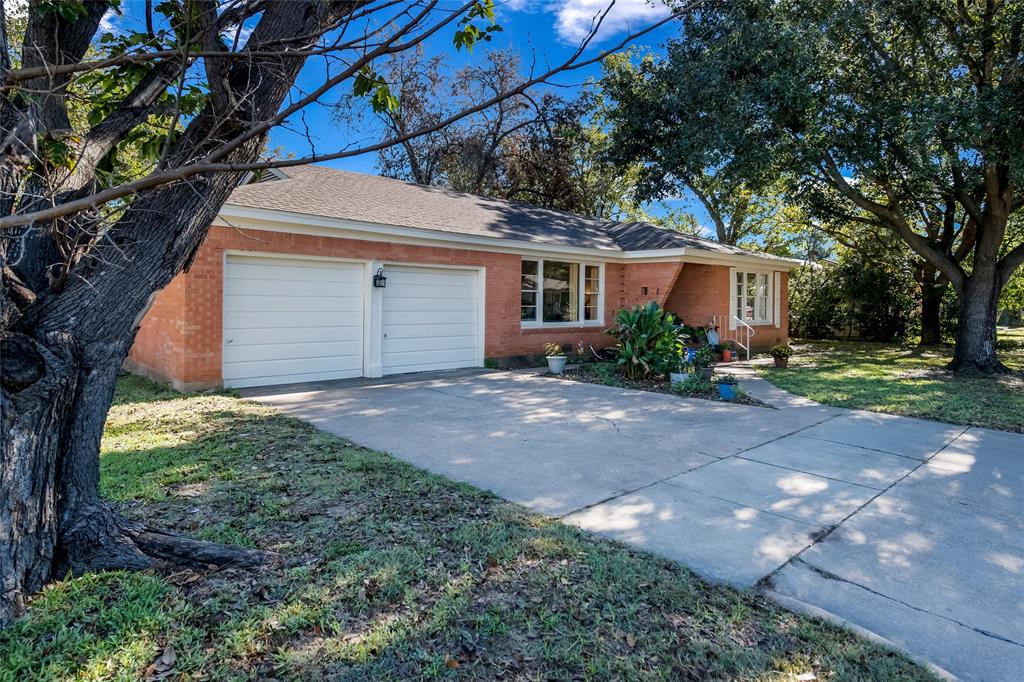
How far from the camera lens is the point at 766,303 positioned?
57.3ft

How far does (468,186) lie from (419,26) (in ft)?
71.6

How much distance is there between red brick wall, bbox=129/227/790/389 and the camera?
334 inches

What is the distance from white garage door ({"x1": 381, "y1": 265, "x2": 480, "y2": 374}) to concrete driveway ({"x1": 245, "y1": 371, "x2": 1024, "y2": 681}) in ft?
8.17

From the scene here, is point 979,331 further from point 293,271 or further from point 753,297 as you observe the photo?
point 293,271

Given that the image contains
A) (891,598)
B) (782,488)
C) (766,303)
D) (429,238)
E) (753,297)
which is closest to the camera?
(891,598)

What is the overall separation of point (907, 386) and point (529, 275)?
784 cm

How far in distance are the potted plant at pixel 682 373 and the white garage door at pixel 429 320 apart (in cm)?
425

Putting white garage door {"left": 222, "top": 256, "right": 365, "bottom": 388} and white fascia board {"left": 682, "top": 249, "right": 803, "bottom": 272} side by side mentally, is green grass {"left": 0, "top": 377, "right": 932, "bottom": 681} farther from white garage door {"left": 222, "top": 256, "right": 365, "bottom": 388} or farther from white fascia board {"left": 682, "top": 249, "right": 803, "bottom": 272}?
white fascia board {"left": 682, "top": 249, "right": 803, "bottom": 272}

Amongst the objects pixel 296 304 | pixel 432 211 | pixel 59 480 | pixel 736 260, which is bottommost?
pixel 59 480

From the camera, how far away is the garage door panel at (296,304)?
906 cm

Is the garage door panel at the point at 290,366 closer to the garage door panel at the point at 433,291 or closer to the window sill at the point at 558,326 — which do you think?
the garage door panel at the point at 433,291

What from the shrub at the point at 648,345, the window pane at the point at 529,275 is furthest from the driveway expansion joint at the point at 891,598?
the window pane at the point at 529,275

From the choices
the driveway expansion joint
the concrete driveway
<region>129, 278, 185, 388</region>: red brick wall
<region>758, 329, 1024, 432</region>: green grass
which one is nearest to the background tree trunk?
the concrete driveway

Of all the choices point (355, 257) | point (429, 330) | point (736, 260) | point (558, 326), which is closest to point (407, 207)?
point (355, 257)
